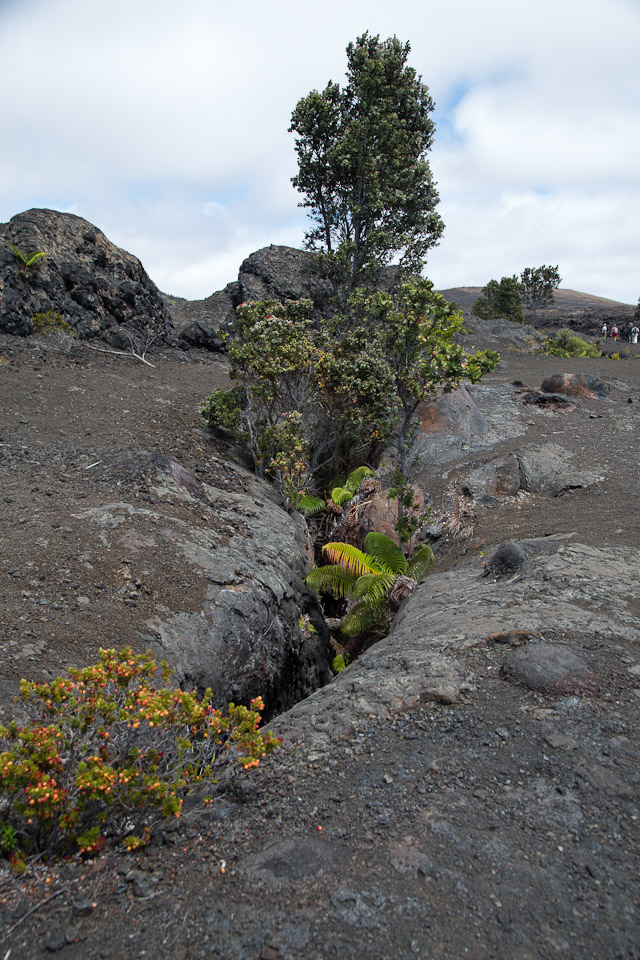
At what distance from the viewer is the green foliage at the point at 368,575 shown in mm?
8625

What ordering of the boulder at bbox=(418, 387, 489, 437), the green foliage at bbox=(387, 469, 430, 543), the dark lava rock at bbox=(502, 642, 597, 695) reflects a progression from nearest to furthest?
the dark lava rock at bbox=(502, 642, 597, 695) → the green foliage at bbox=(387, 469, 430, 543) → the boulder at bbox=(418, 387, 489, 437)

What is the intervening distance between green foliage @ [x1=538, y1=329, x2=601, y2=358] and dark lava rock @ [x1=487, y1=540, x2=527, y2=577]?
25.9 metres

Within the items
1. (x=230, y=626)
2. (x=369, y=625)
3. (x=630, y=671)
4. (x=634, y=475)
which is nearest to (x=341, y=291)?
(x=634, y=475)

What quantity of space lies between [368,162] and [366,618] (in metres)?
17.7

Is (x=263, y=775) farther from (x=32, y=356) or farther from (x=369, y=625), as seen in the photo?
(x=32, y=356)

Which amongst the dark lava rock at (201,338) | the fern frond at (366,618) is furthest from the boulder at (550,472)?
the dark lava rock at (201,338)

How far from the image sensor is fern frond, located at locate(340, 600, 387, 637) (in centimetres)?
860

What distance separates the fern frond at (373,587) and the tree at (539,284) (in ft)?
148

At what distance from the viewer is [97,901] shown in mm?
2729

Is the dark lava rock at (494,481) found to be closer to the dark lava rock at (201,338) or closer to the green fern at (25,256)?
the dark lava rock at (201,338)

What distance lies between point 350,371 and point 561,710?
853 centimetres

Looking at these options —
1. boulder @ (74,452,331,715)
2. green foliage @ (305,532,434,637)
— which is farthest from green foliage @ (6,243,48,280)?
green foliage @ (305,532,434,637)

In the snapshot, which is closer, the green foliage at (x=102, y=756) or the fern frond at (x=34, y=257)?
the green foliage at (x=102, y=756)

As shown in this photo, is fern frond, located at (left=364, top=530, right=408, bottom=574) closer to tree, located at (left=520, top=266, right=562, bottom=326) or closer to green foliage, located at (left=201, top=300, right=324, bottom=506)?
green foliage, located at (left=201, top=300, right=324, bottom=506)
